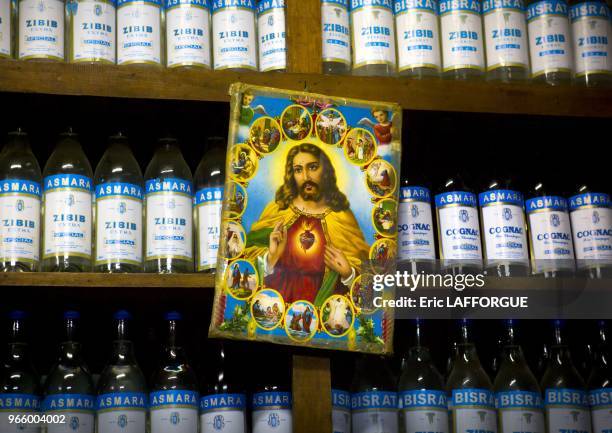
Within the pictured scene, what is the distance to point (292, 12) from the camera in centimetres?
163

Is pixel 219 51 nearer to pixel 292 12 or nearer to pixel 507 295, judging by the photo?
pixel 292 12

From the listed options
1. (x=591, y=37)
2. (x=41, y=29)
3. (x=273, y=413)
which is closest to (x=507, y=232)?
(x=591, y=37)

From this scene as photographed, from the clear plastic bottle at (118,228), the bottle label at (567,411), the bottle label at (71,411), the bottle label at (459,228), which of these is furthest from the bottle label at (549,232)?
the bottle label at (71,411)

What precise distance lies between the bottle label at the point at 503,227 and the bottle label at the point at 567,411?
0.75 feet

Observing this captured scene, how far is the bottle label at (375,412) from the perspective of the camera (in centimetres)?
158

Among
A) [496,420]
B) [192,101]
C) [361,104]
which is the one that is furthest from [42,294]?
[496,420]

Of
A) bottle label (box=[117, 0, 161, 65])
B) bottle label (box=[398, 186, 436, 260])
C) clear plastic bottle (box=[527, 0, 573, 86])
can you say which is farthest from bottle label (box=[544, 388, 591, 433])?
bottle label (box=[117, 0, 161, 65])

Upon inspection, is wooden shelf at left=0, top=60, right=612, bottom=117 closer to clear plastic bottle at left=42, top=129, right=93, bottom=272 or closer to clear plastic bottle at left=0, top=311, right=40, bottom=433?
clear plastic bottle at left=42, top=129, right=93, bottom=272

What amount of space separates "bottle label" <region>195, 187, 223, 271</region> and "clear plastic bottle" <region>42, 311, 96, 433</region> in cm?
24

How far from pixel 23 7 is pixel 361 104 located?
0.58m

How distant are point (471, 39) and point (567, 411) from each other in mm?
656

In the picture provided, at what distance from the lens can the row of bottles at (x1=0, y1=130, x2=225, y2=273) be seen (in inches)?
59.6

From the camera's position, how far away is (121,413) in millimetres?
1496

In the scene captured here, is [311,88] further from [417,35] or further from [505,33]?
[505,33]
